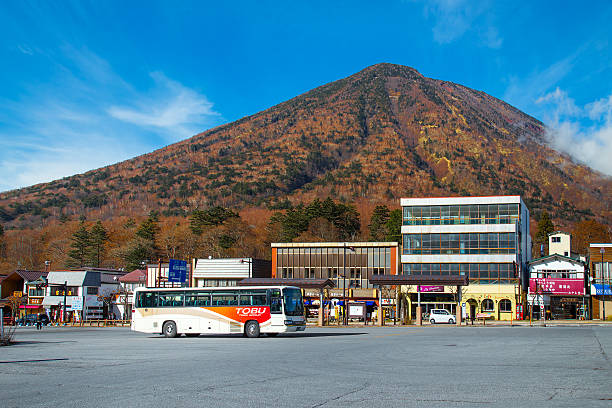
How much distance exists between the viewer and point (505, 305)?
66.2m

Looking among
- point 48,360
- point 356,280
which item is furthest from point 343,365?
point 356,280

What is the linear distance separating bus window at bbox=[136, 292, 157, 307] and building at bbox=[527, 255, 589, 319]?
46.3 metres

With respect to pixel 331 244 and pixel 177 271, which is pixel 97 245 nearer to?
pixel 331 244

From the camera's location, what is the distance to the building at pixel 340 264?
239ft

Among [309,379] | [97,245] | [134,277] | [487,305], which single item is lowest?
[487,305]

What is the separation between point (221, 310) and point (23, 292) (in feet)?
208

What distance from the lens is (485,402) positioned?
9750 mm

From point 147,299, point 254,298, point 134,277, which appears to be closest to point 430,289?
point 254,298

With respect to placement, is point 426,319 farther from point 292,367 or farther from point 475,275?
point 292,367

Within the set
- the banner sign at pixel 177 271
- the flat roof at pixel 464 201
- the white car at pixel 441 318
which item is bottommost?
the white car at pixel 441 318

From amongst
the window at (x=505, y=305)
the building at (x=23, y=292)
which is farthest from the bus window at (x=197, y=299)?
the building at (x=23, y=292)

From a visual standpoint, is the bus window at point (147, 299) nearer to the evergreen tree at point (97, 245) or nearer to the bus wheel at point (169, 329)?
the bus wheel at point (169, 329)

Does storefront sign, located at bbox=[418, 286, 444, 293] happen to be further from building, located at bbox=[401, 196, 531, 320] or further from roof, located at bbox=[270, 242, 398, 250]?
roof, located at bbox=[270, 242, 398, 250]

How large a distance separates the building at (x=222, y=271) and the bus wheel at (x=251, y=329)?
4112cm
